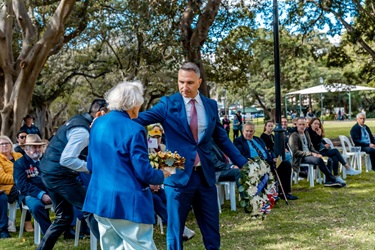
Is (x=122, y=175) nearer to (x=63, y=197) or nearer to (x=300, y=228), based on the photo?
(x=63, y=197)

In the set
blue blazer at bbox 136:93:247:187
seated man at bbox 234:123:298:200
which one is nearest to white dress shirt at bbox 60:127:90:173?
blue blazer at bbox 136:93:247:187

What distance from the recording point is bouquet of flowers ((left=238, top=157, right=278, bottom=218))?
463 cm

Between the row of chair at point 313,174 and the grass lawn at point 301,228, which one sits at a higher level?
the row of chair at point 313,174

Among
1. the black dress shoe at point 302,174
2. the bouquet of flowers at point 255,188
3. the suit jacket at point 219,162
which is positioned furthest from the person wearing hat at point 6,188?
the black dress shoe at point 302,174

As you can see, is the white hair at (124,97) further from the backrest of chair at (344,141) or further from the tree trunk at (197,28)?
the backrest of chair at (344,141)

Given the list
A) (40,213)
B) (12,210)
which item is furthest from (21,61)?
(40,213)

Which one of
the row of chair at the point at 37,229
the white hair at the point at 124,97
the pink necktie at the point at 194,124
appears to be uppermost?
the white hair at the point at 124,97

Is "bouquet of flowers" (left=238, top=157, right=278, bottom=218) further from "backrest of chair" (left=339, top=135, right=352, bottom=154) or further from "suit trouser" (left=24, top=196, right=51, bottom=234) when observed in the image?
"backrest of chair" (left=339, top=135, right=352, bottom=154)

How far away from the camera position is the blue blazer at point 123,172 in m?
3.53

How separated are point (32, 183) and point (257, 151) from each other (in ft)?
12.9

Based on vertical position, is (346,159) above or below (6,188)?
below

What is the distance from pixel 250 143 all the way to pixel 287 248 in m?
3.35

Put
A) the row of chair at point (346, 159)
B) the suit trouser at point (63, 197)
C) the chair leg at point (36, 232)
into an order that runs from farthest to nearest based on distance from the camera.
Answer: the row of chair at point (346, 159) → the chair leg at point (36, 232) → the suit trouser at point (63, 197)

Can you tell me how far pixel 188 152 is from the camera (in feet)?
14.1
